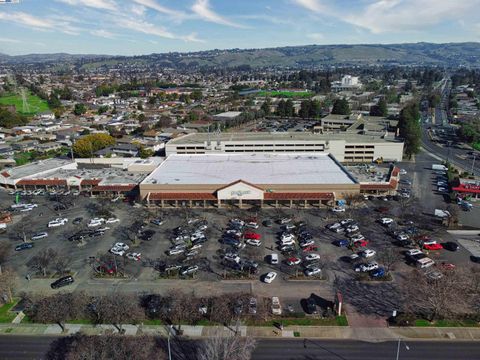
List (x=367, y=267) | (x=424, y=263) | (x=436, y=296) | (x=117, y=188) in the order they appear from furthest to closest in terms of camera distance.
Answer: (x=117, y=188) < (x=424, y=263) < (x=367, y=267) < (x=436, y=296)

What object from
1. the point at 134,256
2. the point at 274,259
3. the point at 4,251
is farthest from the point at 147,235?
the point at 274,259

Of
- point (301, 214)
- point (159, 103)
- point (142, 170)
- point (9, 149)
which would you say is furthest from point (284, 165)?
point (159, 103)

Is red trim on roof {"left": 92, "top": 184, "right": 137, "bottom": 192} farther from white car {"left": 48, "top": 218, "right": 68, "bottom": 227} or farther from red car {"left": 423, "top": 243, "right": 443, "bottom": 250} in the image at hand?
red car {"left": 423, "top": 243, "right": 443, "bottom": 250}

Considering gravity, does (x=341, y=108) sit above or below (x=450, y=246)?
above

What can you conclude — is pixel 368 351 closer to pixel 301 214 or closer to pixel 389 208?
pixel 301 214

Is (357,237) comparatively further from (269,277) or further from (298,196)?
(269,277)
